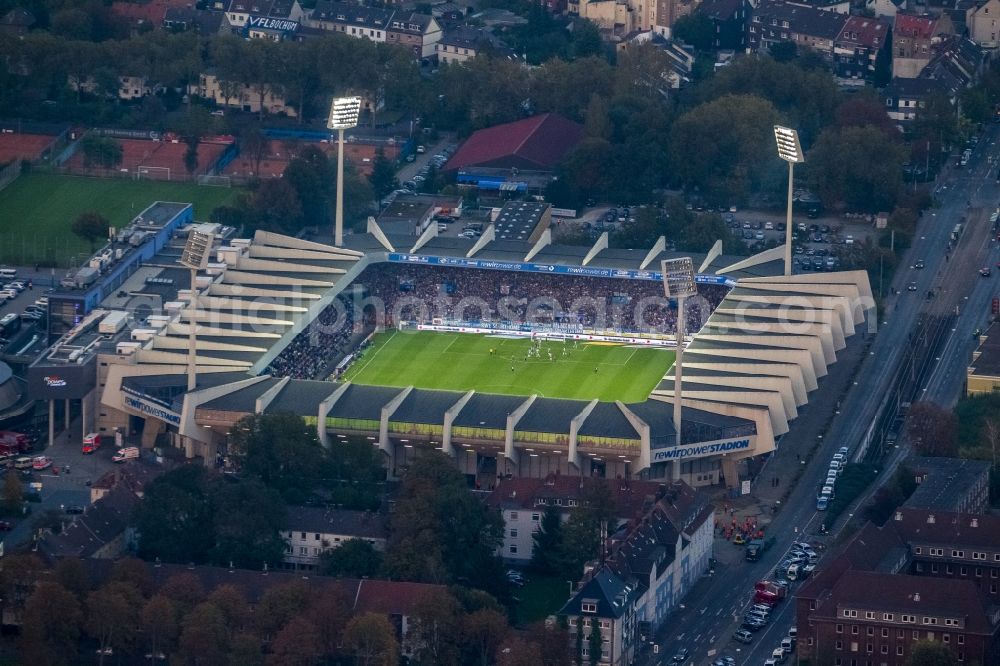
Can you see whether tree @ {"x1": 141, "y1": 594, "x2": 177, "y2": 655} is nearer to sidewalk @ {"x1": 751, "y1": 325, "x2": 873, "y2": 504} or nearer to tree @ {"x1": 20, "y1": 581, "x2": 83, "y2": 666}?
tree @ {"x1": 20, "y1": 581, "x2": 83, "y2": 666}

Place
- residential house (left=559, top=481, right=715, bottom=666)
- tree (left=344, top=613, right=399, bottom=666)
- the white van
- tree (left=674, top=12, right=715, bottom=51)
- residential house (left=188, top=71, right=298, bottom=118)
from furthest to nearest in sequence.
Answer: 1. tree (left=674, top=12, right=715, bottom=51)
2. residential house (left=188, top=71, right=298, bottom=118)
3. the white van
4. residential house (left=559, top=481, right=715, bottom=666)
5. tree (left=344, top=613, right=399, bottom=666)

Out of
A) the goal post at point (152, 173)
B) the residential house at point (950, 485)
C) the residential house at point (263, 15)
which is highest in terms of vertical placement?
the residential house at point (950, 485)

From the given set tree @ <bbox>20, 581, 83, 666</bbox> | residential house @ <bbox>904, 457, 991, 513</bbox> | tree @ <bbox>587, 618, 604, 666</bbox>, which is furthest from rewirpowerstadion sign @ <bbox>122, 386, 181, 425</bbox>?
residential house @ <bbox>904, 457, 991, 513</bbox>

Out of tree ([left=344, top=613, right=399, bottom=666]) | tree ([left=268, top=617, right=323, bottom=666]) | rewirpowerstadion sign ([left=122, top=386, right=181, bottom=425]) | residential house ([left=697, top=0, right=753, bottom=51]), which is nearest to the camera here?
tree ([left=268, top=617, right=323, bottom=666])

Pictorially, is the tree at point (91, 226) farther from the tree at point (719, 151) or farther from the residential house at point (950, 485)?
the residential house at point (950, 485)

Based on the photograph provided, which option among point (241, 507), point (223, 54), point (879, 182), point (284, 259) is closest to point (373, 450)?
point (241, 507)

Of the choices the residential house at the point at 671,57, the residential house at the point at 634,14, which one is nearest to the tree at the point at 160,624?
the residential house at the point at 671,57

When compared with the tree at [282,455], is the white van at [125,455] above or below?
below
